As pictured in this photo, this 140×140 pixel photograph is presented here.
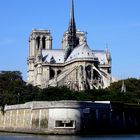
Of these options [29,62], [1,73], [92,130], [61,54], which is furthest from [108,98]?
[29,62]

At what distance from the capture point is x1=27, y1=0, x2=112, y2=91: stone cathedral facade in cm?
13050

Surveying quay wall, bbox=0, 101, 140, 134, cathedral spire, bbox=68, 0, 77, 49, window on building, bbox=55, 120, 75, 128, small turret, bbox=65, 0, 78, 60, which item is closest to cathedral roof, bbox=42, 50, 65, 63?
small turret, bbox=65, 0, 78, 60

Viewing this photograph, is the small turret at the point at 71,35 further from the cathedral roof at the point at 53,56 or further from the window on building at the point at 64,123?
the window on building at the point at 64,123

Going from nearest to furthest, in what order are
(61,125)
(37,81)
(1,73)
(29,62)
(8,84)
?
1. (61,125)
2. (8,84)
3. (1,73)
4. (37,81)
5. (29,62)

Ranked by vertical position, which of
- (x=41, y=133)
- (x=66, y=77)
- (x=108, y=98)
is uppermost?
(x=66, y=77)

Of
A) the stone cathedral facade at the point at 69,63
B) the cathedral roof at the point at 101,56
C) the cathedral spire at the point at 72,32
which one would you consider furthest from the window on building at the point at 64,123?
the cathedral roof at the point at 101,56

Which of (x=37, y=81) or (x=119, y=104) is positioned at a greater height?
(x=37, y=81)

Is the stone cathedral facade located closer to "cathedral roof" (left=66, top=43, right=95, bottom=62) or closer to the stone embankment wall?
"cathedral roof" (left=66, top=43, right=95, bottom=62)

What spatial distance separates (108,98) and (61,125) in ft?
74.1

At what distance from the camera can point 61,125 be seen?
7144 centimetres

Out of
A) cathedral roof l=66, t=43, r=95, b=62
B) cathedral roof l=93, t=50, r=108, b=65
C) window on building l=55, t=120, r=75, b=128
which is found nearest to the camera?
window on building l=55, t=120, r=75, b=128

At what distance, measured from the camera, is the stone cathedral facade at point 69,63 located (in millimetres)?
130500

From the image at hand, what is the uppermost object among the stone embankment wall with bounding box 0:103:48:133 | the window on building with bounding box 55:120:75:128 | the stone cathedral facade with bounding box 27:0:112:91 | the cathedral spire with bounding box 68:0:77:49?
the cathedral spire with bounding box 68:0:77:49

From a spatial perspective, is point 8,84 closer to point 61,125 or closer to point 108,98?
point 108,98
